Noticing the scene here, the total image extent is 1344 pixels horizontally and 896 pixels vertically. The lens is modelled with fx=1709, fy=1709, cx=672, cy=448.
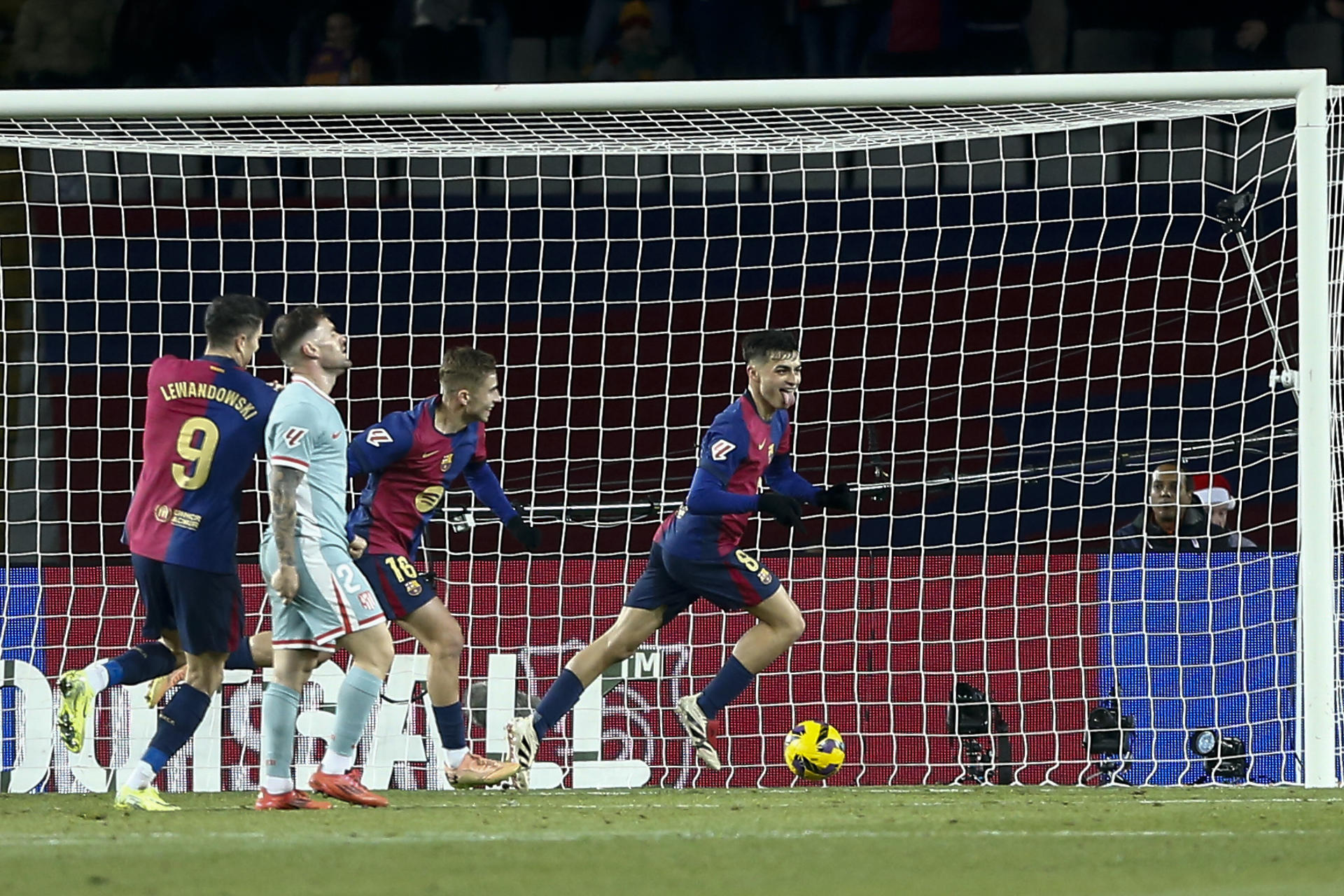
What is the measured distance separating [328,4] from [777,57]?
10.1 ft

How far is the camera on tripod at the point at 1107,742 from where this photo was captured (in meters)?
7.05

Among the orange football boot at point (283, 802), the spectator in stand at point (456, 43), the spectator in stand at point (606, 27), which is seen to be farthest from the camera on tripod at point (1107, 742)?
the spectator in stand at point (456, 43)

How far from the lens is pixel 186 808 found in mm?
5441

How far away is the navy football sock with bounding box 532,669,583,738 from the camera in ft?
21.1

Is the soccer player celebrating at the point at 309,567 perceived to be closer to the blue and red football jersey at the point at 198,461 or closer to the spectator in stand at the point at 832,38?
the blue and red football jersey at the point at 198,461

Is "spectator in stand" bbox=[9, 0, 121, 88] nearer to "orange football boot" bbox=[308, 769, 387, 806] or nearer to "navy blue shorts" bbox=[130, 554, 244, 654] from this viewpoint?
"navy blue shorts" bbox=[130, 554, 244, 654]

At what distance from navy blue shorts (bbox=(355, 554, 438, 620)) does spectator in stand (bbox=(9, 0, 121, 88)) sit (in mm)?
5968

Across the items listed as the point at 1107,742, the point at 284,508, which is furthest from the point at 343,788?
the point at 1107,742

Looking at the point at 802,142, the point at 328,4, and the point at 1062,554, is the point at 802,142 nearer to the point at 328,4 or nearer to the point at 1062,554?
the point at 1062,554

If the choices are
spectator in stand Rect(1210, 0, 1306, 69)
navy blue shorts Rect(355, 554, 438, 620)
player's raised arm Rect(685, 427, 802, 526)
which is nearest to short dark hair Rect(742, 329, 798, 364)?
player's raised arm Rect(685, 427, 802, 526)

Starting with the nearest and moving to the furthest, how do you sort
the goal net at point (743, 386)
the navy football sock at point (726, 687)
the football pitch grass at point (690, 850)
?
1. the football pitch grass at point (690, 850)
2. the navy football sock at point (726, 687)
3. the goal net at point (743, 386)

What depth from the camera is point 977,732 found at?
7.35 meters

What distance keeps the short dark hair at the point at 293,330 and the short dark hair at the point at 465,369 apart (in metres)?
1.07

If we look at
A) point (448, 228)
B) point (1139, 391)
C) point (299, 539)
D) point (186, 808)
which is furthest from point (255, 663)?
point (1139, 391)
